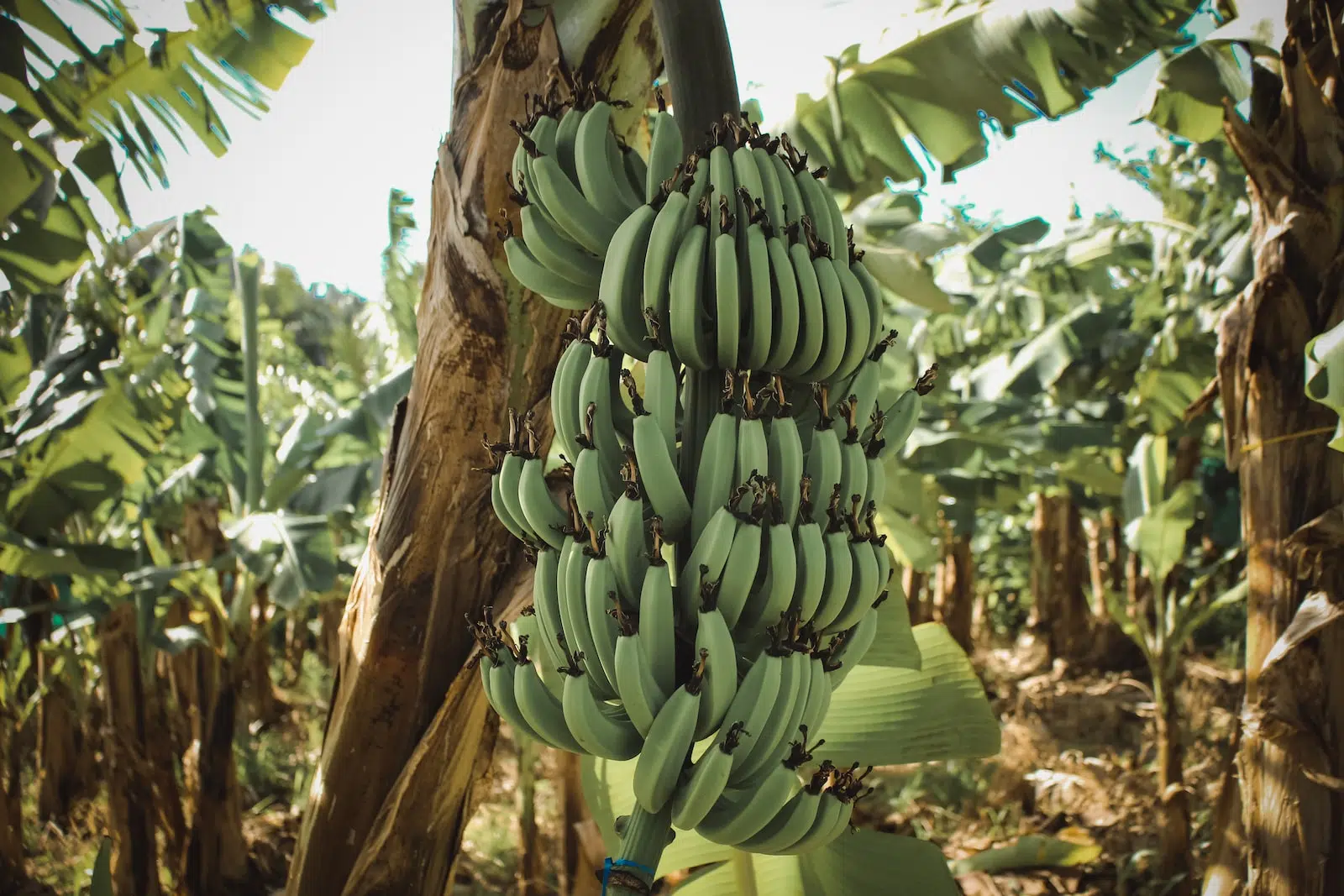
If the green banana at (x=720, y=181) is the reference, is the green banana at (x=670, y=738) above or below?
below

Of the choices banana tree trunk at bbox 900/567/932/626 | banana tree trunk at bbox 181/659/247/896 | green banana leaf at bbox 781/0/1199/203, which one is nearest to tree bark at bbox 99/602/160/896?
banana tree trunk at bbox 181/659/247/896

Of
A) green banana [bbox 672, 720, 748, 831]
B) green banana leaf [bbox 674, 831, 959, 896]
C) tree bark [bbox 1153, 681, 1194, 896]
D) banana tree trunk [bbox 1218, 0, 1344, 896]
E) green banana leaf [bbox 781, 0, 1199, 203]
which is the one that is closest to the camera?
green banana [bbox 672, 720, 748, 831]

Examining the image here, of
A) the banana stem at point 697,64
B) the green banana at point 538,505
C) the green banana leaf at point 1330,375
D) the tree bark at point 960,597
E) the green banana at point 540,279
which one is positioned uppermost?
the banana stem at point 697,64

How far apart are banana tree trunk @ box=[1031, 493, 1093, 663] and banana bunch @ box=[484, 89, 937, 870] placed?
5430mm

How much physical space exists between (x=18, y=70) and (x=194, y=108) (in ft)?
1.06

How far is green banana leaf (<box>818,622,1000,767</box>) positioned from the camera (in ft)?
4.23

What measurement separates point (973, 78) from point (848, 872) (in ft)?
5.44

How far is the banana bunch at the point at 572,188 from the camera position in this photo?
2.86 ft

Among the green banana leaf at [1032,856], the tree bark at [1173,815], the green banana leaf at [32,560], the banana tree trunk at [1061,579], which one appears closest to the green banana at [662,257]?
the green banana leaf at [1032,856]

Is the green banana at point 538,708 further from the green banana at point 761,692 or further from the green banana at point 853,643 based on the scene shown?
the green banana at point 853,643

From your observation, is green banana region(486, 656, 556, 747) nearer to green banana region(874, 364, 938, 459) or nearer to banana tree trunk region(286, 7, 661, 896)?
banana tree trunk region(286, 7, 661, 896)

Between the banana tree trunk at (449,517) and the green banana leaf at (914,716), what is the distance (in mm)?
602

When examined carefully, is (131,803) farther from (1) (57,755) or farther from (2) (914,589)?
(2) (914,589)

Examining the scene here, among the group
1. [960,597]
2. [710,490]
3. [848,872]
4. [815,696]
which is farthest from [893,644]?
[960,597]
